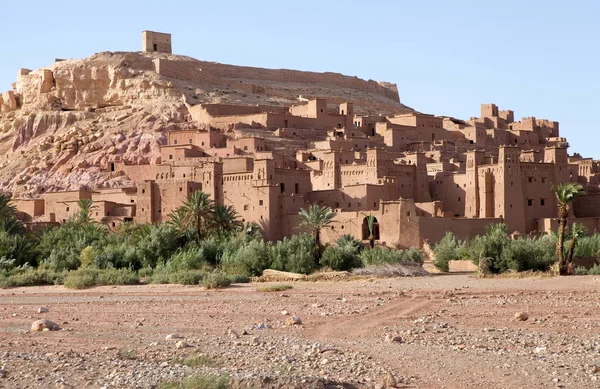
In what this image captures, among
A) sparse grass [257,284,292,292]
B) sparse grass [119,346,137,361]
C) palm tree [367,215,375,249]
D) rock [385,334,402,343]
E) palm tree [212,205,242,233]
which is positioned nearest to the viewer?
sparse grass [119,346,137,361]

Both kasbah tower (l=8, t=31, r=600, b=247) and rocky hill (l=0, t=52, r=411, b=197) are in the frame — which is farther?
rocky hill (l=0, t=52, r=411, b=197)

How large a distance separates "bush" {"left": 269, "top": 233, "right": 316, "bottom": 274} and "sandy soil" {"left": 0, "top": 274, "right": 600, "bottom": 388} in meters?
6.90

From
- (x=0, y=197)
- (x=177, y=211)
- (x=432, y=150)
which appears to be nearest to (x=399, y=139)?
(x=432, y=150)

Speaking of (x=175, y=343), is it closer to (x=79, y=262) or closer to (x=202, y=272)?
(x=202, y=272)

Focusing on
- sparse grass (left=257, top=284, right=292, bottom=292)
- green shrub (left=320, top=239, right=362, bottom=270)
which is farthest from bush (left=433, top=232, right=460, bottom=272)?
sparse grass (left=257, top=284, right=292, bottom=292)

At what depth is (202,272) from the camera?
102ft

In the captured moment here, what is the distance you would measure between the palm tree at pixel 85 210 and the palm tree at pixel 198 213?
6050 mm

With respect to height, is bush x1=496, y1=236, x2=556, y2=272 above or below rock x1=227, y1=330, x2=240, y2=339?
above

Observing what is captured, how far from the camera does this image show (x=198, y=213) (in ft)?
130

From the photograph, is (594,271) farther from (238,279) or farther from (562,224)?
(238,279)

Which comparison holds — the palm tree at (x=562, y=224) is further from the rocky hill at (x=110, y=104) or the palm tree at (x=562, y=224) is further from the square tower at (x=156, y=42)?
the square tower at (x=156, y=42)

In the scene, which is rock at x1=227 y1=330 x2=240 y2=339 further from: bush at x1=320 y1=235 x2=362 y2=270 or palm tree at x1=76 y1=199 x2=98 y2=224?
palm tree at x1=76 y1=199 x2=98 y2=224

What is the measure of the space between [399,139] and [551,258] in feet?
89.3

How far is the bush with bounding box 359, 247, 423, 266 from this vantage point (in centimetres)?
3344
